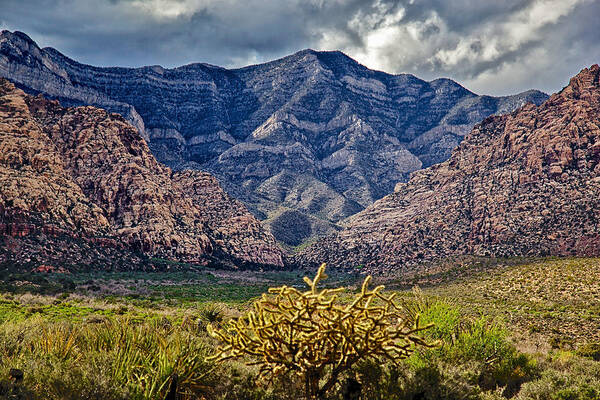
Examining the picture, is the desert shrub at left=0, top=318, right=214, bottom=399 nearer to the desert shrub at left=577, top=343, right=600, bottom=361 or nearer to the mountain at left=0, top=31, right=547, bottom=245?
the desert shrub at left=577, top=343, right=600, bottom=361

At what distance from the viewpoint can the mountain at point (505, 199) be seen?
54.5m

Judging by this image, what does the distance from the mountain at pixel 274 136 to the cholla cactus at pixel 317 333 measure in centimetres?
10332

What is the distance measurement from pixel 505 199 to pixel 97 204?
7259 centimetres

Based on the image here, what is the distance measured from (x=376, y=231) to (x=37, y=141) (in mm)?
67971

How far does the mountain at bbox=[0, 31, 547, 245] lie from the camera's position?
130 m

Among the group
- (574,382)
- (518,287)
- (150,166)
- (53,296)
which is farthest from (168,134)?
(574,382)

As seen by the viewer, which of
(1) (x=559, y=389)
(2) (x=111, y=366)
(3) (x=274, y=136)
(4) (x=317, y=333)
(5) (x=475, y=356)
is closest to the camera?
(4) (x=317, y=333)

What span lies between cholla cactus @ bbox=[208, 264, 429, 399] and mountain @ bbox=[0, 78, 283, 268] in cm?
5381

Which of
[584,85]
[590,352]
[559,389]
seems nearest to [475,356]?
[559,389]

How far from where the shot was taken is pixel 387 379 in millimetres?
7062

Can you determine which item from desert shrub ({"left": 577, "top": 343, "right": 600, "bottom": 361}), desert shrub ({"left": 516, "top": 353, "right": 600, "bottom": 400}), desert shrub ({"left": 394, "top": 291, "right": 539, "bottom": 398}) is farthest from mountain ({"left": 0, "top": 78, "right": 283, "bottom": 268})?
desert shrub ({"left": 577, "top": 343, "right": 600, "bottom": 361})

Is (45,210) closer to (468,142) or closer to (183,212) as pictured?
(183,212)

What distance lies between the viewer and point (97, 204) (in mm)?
68812

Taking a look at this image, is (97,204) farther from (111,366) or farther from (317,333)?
(317,333)
